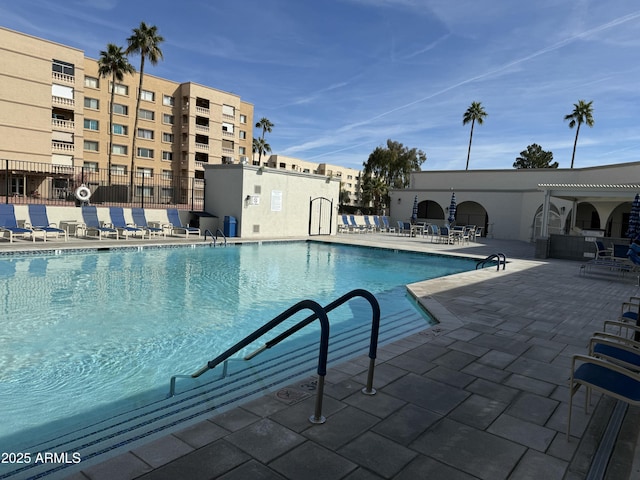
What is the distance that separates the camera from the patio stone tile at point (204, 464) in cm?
223

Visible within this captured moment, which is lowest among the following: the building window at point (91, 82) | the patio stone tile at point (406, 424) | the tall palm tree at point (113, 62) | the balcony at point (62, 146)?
the patio stone tile at point (406, 424)

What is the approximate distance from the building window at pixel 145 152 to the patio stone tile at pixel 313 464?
45607mm

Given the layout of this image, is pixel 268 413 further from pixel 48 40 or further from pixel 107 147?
pixel 107 147

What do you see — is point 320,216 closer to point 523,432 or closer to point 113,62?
point 523,432

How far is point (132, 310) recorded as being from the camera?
7121 mm

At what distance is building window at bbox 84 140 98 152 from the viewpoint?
127 ft

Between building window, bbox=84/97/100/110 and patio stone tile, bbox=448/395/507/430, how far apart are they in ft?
145

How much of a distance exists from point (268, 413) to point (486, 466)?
1.52 metres

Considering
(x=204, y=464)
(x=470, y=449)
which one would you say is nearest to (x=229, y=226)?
(x=204, y=464)

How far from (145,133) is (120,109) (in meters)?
3.33

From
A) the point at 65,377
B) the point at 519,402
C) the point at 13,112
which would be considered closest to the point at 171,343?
the point at 65,377

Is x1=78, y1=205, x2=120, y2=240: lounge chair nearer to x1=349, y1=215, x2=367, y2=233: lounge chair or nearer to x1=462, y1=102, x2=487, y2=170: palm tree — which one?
x1=349, y1=215, x2=367, y2=233: lounge chair

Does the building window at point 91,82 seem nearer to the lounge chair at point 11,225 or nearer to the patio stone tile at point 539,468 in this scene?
the lounge chair at point 11,225

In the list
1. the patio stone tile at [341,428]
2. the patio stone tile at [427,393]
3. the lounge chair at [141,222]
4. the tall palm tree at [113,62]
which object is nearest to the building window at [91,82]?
the tall palm tree at [113,62]
